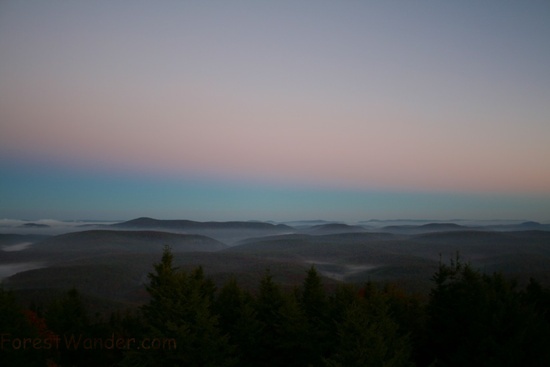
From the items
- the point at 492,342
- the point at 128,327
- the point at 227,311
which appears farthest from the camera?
the point at 128,327

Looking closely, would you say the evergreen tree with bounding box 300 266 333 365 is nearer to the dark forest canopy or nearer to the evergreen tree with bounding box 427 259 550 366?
the dark forest canopy

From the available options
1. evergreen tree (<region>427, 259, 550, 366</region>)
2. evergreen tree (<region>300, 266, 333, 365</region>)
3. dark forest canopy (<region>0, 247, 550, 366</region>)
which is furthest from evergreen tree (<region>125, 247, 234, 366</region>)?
evergreen tree (<region>427, 259, 550, 366</region>)

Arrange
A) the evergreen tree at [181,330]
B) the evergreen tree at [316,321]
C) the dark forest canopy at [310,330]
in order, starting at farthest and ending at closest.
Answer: the evergreen tree at [316,321] → the evergreen tree at [181,330] → the dark forest canopy at [310,330]

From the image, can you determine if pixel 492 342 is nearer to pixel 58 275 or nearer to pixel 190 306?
pixel 190 306

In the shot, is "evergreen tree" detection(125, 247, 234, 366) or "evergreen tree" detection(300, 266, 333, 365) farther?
"evergreen tree" detection(300, 266, 333, 365)

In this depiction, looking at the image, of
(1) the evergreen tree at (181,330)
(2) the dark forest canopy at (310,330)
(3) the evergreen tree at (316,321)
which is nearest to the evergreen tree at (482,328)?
(2) the dark forest canopy at (310,330)

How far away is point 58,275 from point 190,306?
209672 mm

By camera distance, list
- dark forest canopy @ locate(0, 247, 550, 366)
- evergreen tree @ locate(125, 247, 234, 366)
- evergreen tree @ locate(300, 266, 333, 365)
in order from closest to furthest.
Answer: dark forest canopy @ locate(0, 247, 550, 366) < evergreen tree @ locate(125, 247, 234, 366) < evergreen tree @ locate(300, 266, 333, 365)

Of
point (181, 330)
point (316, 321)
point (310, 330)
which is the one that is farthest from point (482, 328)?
Result: point (181, 330)

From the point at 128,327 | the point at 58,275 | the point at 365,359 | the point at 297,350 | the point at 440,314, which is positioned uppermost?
the point at 365,359

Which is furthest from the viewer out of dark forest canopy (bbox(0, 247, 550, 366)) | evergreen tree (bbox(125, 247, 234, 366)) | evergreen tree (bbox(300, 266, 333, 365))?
evergreen tree (bbox(300, 266, 333, 365))

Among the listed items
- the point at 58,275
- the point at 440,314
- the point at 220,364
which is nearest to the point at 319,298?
the point at 440,314

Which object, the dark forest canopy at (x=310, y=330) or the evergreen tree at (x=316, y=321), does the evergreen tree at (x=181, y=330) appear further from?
the evergreen tree at (x=316, y=321)

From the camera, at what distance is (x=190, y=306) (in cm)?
2700
